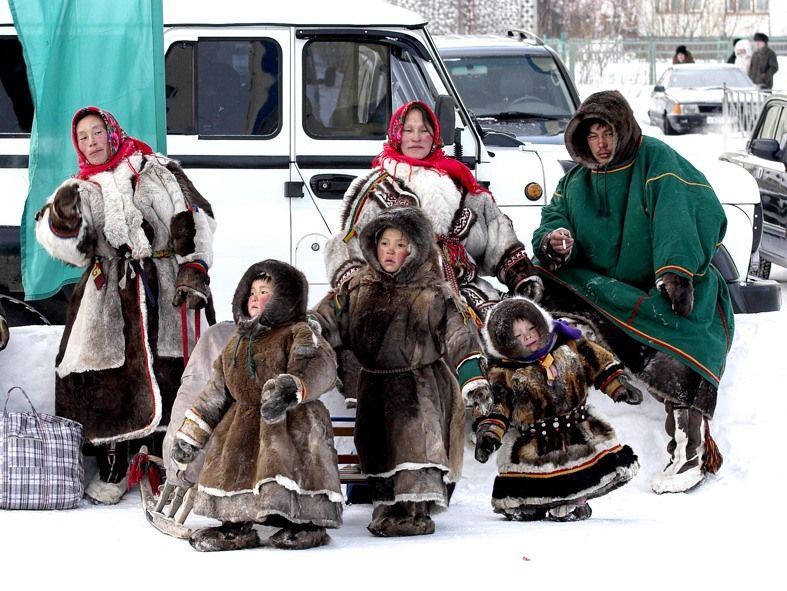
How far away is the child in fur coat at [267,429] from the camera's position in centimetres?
509

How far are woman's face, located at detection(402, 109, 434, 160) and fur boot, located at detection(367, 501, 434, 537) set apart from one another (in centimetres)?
171

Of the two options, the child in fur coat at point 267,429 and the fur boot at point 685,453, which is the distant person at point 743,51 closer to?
the fur boot at point 685,453

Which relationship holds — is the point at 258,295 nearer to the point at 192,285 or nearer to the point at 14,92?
the point at 192,285

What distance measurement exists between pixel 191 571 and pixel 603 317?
98.0 inches

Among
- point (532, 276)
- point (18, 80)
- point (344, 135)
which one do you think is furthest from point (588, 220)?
point (18, 80)

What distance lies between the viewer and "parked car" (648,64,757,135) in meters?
24.5

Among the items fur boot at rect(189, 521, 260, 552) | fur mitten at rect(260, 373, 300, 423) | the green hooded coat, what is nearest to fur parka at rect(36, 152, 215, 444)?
fur boot at rect(189, 521, 260, 552)

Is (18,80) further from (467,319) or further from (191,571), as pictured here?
(191,571)

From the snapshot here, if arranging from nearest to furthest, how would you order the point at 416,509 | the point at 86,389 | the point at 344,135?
the point at 416,509 < the point at 86,389 < the point at 344,135

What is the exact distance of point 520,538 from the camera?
17.3ft

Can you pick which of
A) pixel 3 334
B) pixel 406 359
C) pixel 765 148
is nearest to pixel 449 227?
pixel 406 359

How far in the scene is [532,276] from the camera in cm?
635

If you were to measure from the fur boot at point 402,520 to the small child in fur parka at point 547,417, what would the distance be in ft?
1.30

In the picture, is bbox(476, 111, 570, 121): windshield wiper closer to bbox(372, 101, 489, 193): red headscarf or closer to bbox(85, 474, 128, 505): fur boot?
bbox(372, 101, 489, 193): red headscarf
